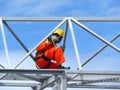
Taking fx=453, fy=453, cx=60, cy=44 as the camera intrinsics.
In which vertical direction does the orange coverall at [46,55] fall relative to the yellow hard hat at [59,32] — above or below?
below

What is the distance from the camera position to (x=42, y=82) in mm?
14836

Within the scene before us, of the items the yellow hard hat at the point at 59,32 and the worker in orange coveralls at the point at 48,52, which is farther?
the yellow hard hat at the point at 59,32

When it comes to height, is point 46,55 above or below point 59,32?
below

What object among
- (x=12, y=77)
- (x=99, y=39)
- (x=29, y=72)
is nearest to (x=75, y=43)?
(x=99, y=39)

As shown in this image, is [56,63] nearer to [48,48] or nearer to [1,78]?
[48,48]

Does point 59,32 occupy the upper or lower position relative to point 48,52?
upper

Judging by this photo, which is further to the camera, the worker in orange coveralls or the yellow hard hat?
the yellow hard hat

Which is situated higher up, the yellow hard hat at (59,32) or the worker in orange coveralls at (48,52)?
the yellow hard hat at (59,32)

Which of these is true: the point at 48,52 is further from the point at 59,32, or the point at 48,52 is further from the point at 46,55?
the point at 59,32

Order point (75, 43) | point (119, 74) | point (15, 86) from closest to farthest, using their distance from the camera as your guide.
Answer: point (119, 74)
point (75, 43)
point (15, 86)

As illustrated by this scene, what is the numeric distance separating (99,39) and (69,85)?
2.33 m

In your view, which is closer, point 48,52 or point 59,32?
point 48,52

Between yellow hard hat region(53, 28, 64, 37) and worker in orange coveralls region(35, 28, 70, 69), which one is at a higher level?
yellow hard hat region(53, 28, 64, 37)

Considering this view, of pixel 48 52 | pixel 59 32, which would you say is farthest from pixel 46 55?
pixel 59 32
